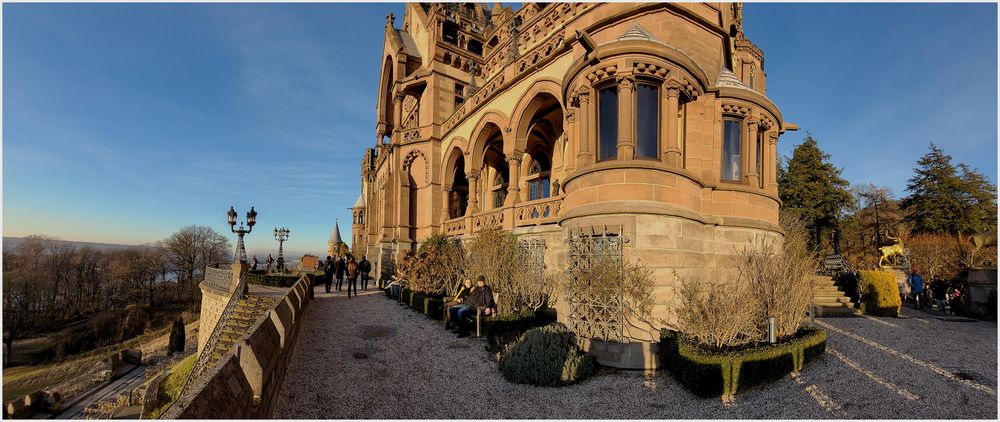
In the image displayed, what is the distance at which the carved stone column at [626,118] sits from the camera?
8727 mm

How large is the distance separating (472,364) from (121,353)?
1142 inches

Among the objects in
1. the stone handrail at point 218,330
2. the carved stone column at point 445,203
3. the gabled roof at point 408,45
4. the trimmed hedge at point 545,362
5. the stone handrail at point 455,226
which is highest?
the gabled roof at point 408,45

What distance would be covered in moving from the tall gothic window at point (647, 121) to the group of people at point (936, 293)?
13.0m

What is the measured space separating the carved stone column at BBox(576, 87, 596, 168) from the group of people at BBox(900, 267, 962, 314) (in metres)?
14.1

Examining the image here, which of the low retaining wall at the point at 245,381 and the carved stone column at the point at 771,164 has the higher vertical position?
the carved stone column at the point at 771,164

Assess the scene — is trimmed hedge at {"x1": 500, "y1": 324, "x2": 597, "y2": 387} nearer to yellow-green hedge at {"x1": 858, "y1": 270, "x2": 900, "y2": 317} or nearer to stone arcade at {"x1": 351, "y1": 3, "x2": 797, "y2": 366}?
stone arcade at {"x1": 351, "y1": 3, "x2": 797, "y2": 366}

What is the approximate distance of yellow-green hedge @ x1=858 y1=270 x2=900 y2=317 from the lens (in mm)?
12883

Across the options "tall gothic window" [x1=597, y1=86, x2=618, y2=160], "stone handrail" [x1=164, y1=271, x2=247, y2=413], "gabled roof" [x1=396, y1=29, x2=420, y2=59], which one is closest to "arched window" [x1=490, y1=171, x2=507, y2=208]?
"gabled roof" [x1=396, y1=29, x2=420, y2=59]

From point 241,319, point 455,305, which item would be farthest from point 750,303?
point 241,319

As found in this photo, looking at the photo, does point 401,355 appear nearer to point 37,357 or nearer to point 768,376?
point 768,376

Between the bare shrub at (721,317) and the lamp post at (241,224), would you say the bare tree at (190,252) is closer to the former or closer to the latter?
the lamp post at (241,224)

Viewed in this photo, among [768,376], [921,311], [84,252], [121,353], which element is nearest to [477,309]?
[768,376]

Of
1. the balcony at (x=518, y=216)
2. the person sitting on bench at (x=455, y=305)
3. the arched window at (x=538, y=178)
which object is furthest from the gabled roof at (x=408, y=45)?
the person sitting on bench at (x=455, y=305)

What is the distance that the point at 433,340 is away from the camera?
381 inches
